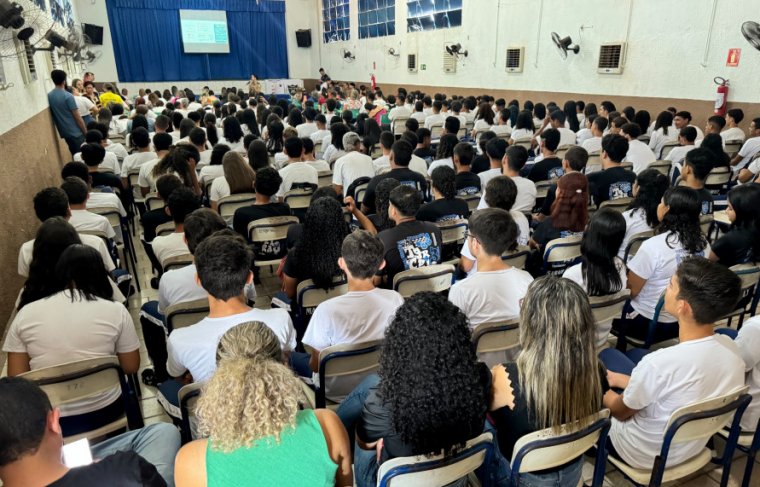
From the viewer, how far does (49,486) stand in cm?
125

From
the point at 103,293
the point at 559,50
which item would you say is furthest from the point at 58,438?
the point at 559,50

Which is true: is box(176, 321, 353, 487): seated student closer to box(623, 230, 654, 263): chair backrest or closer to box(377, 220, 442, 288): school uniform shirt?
box(377, 220, 442, 288): school uniform shirt

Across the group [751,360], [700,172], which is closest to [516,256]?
[751,360]

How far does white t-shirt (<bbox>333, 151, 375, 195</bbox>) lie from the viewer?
5.49 meters

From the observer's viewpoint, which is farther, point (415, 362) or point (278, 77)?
point (278, 77)

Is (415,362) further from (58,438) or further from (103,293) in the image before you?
(103,293)

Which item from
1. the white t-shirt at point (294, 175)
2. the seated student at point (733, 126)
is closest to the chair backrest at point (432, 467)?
the white t-shirt at point (294, 175)

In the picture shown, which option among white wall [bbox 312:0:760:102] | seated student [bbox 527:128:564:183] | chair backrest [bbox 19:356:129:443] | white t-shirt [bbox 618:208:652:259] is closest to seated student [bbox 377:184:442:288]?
white t-shirt [bbox 618:208:652:259]

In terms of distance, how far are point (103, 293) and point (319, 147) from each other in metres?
5.79

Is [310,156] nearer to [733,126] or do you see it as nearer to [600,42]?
[733,126]

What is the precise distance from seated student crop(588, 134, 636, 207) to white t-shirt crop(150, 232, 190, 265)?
4040 mm

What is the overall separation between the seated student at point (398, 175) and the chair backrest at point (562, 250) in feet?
5.70

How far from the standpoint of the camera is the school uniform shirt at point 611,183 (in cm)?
500

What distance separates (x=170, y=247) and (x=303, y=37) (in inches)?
862
